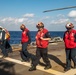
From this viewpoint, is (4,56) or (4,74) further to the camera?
(4,56)

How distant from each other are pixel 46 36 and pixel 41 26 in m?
0.46

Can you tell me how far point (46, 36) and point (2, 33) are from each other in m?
3.98

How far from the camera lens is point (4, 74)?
830 cm

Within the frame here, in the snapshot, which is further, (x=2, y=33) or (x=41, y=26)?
(x=2, y=33)

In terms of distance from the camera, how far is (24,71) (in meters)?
8.79

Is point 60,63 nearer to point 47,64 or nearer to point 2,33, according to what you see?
point 47,64

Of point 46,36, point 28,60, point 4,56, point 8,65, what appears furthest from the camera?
point 4,56

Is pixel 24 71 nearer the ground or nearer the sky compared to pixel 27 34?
nearer the ground

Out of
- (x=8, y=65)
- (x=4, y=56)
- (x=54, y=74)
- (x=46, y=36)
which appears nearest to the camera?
(x=54, y=74)

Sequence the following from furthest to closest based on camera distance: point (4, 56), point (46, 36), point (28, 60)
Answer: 1. point (4, 56)
2. point (28, 60)
3. point (46, 36)

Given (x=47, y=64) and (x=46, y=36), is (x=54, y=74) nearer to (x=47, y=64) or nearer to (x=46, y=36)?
(x=47, y=64)

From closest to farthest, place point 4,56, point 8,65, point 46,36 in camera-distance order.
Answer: point 46,36 → point 8,65 → point 4,56

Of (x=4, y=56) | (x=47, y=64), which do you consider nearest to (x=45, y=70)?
(x=47, y=64)

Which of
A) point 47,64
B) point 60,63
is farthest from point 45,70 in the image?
point 60,63
